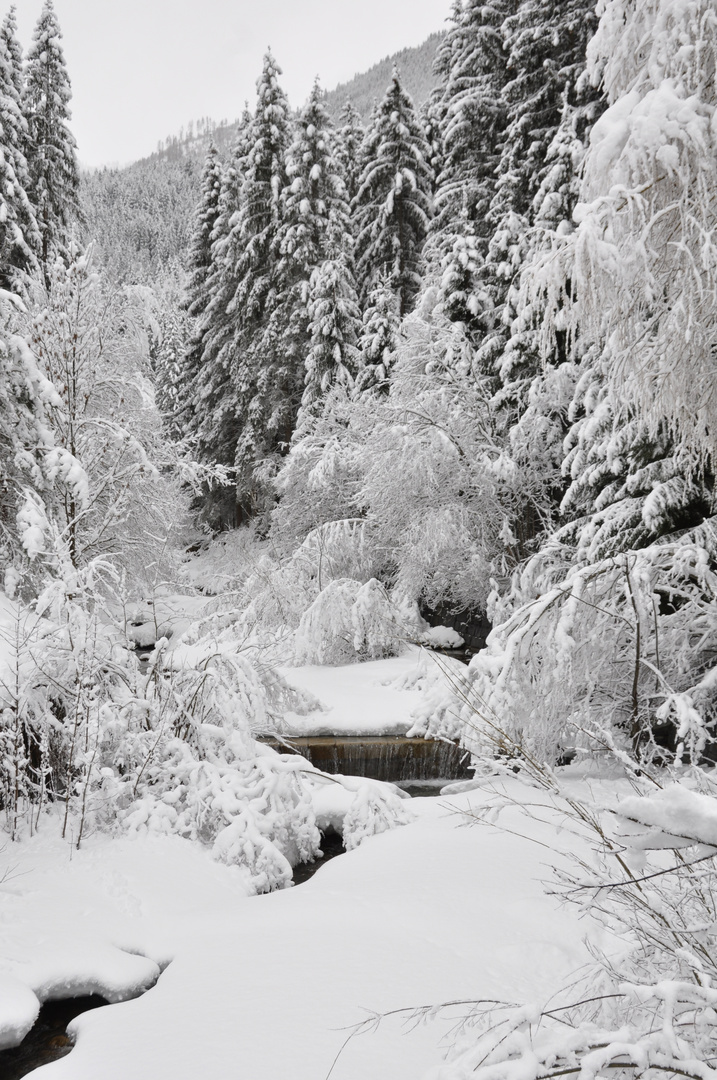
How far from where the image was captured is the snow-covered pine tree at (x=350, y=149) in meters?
23.5

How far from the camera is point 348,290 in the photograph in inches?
782

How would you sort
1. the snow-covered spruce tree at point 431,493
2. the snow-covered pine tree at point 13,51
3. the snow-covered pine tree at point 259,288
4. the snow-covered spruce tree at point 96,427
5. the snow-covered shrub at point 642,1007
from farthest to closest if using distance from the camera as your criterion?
1. the snow-covered pine tree at point 259,288
2. the snow-covered pine tree at point 13,51
3. the snow-covered spruce tree at point 431,493
4. the snow-covered spruce tree at point 96,427
5. the snow-covered shrub at point 642,1007

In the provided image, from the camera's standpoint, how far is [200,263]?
86.0ft

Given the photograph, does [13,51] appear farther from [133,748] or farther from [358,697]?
[133,748]

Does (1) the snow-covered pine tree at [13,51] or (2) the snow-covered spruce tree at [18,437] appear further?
(1) the snow-covered pine tree at [13,51]

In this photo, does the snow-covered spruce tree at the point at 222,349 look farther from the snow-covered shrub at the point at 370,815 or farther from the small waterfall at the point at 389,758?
the snow-covered shrub at the point at 370,815

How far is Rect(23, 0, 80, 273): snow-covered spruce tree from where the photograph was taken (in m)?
17.3

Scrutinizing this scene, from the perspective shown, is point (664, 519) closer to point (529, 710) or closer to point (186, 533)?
point (529, 710)

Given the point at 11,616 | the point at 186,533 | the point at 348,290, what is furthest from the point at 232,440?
the point at 11,616

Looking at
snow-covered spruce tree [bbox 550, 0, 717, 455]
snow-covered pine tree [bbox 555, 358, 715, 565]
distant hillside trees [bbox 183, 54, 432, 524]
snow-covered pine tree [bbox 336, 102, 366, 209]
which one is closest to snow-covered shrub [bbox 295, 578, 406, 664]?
snow-covered pine tree [bbox 555, 358, 715, 565]

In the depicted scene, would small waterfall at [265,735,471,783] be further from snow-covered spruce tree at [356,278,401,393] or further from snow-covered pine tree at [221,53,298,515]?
snow-covered pine tree at [221,53,298,515]

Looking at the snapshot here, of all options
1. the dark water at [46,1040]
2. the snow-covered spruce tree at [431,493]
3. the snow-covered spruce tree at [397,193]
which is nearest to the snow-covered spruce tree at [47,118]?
the snow-covered spruce tree at [397,193]

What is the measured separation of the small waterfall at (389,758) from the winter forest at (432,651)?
66 mm

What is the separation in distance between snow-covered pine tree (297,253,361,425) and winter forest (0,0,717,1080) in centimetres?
36
